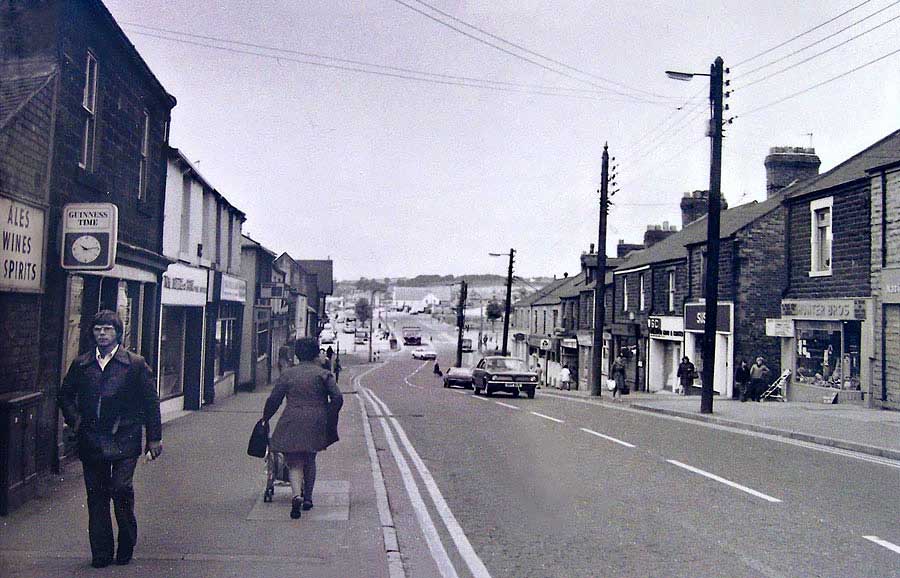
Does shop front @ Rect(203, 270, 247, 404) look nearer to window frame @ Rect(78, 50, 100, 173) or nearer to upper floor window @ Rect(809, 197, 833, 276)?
window frame @ Rect(78, 50, 100, 173)

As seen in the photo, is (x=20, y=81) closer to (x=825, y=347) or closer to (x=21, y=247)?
(x=21, y=247)

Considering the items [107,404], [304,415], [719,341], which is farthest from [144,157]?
[719,341]

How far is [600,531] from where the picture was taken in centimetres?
778

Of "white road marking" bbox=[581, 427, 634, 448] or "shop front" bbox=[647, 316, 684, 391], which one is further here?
"shop front" bbox=[647, 316, 684, 391]

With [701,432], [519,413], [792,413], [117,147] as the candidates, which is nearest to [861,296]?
[792,413]

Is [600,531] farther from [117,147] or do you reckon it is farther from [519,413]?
[519,413]

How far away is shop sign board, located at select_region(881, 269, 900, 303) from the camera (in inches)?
800

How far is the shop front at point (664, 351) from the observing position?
34.6 metres

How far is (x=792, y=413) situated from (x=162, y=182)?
15480mm

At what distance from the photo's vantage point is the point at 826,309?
24.0 meters

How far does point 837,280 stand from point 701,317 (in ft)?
25.3

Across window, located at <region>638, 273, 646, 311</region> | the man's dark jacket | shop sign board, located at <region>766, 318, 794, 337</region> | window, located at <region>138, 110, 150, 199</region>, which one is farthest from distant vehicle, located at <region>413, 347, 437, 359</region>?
the man's dark jacket

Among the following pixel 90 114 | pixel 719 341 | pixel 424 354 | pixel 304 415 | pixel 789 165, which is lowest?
pixel 424 354

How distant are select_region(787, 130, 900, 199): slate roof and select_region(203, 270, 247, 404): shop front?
1722cm
